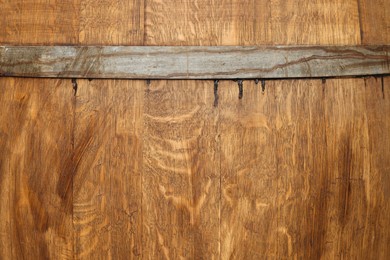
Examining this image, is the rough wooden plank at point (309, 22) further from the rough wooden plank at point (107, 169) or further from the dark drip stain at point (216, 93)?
the rough wooden plank at point (107, 169)

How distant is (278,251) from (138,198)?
1.33 feet

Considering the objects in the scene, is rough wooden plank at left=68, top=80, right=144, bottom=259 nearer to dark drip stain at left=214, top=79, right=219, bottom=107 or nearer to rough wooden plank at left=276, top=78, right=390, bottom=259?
dark drip stain at left=214, top=79, right=219, bottom=107

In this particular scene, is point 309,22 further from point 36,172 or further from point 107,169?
point 36,172

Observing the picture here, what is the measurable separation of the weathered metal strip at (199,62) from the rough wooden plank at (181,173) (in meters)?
0.06

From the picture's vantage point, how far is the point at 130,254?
43.5 inches

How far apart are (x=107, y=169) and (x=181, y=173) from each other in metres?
0.20

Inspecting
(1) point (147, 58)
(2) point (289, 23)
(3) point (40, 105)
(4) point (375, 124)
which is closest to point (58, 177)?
(3) point (40, 105)

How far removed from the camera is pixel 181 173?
109cm

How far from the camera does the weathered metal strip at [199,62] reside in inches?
43.2

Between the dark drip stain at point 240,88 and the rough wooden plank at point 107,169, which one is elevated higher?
the dark drip stain at point 240,88

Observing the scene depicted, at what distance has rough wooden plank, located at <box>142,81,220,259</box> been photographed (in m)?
1.09

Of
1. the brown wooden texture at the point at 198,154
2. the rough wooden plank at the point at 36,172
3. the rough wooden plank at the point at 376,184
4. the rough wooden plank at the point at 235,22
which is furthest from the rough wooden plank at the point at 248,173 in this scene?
the rough wooden plank at the point at 36,172

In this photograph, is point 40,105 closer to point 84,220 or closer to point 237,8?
point 84,220

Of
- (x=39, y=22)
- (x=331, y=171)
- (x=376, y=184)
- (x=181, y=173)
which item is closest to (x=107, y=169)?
(x=181, y=173)
